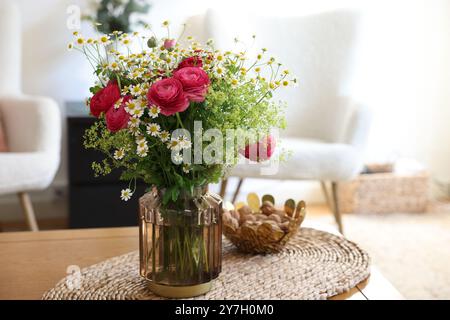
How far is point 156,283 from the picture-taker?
1.10 metres

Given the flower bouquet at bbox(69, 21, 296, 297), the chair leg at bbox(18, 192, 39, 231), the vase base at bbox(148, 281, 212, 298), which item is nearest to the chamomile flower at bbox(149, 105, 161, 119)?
the flower bouquet at bbox(69, 21, 296, 297)

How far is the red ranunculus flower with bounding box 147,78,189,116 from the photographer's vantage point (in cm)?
97

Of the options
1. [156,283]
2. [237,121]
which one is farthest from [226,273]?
[237,121]

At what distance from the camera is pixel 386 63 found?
10.5 feet

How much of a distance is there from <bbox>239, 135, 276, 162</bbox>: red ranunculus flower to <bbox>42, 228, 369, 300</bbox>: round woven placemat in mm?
246

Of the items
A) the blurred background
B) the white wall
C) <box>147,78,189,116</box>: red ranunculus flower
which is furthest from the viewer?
the white wall

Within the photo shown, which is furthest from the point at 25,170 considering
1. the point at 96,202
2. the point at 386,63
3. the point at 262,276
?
the point at 386,63

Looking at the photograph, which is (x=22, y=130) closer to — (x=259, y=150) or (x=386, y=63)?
(x=259, y=150)

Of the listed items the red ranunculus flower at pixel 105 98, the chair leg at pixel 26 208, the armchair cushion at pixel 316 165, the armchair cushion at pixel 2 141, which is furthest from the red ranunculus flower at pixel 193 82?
the armchair cushion at pixel 2 141

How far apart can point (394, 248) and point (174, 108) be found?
5.83ft

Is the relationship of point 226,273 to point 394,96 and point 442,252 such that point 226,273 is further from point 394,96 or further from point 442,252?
point 394,96

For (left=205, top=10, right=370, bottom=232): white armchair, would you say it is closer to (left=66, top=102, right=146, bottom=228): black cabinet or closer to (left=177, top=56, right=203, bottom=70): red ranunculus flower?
(left=66, top=102, right=146, bottom=228): black cabinet

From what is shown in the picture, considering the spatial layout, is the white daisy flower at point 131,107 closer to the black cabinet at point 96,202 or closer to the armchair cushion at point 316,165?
the armchair cushion at point 316,165

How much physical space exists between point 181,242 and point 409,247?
170cm
